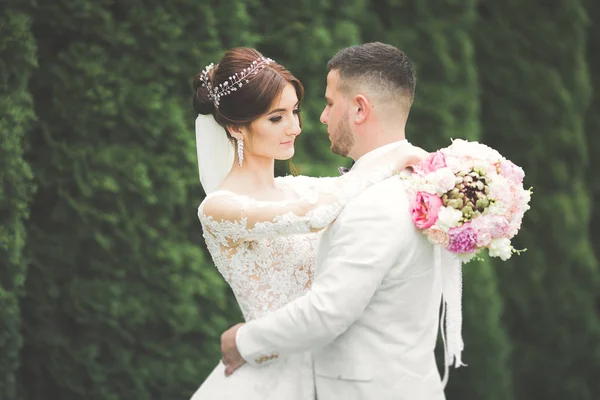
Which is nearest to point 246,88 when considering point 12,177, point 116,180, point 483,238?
point 483,238

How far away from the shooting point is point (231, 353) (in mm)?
3270

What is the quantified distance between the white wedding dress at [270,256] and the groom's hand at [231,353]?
0.09ft

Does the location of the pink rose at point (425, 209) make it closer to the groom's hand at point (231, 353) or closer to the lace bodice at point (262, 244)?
the lace bodice at point (262, 244)

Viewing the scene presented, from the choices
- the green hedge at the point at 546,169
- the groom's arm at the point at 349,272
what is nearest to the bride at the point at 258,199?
the groom's arm at the point at 349,272

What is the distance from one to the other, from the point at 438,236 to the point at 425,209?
10 cm

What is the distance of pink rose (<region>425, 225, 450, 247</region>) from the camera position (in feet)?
9.80

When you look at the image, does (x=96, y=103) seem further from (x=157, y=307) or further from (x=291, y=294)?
(x=291, y=294)

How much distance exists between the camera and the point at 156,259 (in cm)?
505

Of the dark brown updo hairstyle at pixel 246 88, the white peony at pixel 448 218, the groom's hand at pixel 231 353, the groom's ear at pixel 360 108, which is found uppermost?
the dark brown updo hairstyle at pixel 246 88

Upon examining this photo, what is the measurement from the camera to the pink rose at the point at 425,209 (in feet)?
9.81

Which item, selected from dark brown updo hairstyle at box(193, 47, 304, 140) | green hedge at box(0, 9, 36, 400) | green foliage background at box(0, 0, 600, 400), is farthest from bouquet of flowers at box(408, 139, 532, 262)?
green hedge at box(0, 9, 36, 400)

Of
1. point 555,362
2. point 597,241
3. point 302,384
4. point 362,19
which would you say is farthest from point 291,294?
point 597,241

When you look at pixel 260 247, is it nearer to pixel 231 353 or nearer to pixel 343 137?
pixel 231 353

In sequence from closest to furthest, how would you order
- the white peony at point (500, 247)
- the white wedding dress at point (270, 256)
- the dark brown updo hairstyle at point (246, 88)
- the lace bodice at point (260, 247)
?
the white peony at point (500, 247) → the white wedding dress at point (270, 256) → the lace bodice at point (260, 247) → the dark brown updo hairstyle at point (246, 88)
